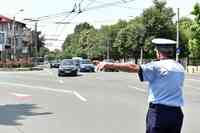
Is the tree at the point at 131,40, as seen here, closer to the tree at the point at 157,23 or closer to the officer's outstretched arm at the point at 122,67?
the tree at the point at 157,23

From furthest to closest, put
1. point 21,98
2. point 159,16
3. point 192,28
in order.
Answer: point 159,16, point 192,28, point 21,98

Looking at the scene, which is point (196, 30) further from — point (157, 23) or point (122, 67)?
point (122, 67)

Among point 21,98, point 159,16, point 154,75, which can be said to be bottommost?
point 21,98

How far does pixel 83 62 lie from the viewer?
60.3 meters

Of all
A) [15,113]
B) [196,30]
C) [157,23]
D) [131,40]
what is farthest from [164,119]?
[131,40]

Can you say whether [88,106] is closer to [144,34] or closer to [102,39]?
[144,34]

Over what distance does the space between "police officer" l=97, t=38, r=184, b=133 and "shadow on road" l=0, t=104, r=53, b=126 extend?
746 centimetres

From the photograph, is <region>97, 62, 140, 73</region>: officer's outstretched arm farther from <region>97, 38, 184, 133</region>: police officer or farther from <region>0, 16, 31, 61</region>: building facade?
<region>0, 16, 31, 61</region>: building facade

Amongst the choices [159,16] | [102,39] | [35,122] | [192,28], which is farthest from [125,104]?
[102,39]

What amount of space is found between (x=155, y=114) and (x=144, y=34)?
7698 cm

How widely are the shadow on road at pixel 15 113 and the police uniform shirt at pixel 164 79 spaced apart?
294 inches

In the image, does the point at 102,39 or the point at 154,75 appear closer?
the point at 154,75

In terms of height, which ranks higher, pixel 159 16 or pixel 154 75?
pixel 159 16

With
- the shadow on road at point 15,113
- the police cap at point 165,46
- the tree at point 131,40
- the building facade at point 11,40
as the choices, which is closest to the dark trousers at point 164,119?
the police cap at point 165,46
